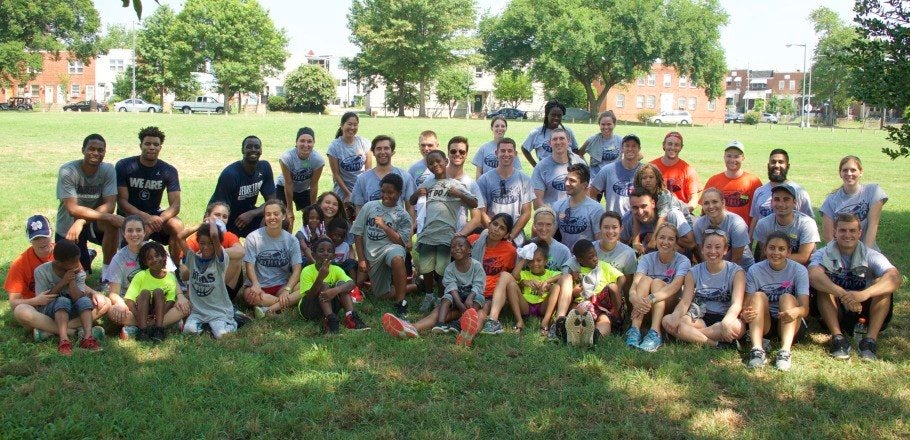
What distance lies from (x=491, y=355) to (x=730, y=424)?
1.80 m

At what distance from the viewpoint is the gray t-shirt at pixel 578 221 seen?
7.39 meters

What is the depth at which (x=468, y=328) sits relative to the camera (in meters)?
5.98

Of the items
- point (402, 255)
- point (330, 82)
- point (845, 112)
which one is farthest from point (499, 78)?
point (402, 255)

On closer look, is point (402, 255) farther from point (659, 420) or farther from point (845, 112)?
point (845, 112)

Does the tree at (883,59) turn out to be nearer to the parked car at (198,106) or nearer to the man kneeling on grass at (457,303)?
the man kneeling on grass at (457,303)

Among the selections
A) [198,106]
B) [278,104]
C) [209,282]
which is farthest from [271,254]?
[278,104]

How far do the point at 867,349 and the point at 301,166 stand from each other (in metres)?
5.93

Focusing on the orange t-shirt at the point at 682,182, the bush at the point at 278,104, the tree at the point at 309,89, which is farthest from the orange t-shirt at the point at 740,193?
the bush at the point at 278,104

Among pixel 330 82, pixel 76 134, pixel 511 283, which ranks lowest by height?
pixel 511 283

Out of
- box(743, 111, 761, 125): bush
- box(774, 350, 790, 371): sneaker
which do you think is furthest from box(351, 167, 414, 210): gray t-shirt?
box(743, 111, 761, 125): bush

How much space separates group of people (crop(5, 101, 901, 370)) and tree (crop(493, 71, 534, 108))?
73.0m

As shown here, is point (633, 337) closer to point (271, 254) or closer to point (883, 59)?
point (271, 254)

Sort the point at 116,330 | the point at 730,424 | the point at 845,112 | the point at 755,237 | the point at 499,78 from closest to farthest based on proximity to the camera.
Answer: the point at 730,424 < the point at 116,330 < the point at 755,237 < the point at 499,78 < the point at 845,112

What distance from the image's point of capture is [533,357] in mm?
5641
